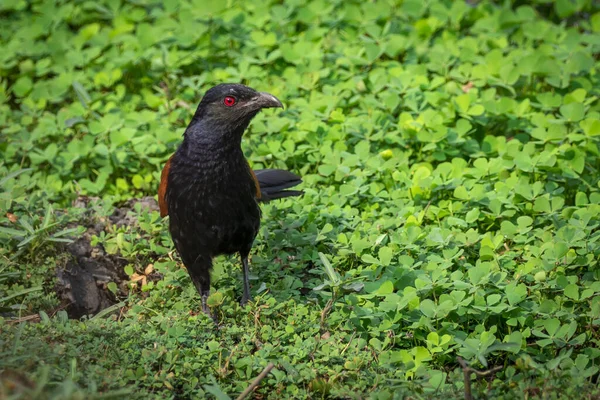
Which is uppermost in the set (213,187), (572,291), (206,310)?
(213,187)

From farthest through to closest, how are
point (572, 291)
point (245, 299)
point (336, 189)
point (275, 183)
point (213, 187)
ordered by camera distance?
point (336, 189) < point (275, 183) < point (245, 299) < point (213, 187) < point (572, 291)

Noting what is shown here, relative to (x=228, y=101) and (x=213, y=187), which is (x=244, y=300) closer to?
(x=213, y=187)

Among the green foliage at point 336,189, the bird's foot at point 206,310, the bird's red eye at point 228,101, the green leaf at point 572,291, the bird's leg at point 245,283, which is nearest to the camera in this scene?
the green foliage at point 336,189

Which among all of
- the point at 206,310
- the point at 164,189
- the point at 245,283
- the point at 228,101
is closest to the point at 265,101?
the point at 228,101

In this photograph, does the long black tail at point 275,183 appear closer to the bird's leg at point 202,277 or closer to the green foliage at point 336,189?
the green foliage at point 336,189

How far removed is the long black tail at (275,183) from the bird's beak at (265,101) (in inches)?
25.6

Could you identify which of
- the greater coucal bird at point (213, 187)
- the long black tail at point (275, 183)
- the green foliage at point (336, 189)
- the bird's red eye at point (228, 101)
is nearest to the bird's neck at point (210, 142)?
the greater coucal bird at point (213, 187)

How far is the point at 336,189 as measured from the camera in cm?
590

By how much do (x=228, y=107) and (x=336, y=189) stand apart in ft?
4.72

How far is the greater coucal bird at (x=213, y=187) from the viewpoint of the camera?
4.64 meters

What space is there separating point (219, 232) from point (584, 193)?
256 centimetres

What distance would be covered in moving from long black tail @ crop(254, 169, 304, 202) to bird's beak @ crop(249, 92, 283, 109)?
649 mm

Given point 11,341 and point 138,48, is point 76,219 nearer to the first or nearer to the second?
point 11,341

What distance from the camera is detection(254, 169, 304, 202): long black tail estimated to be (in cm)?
525
